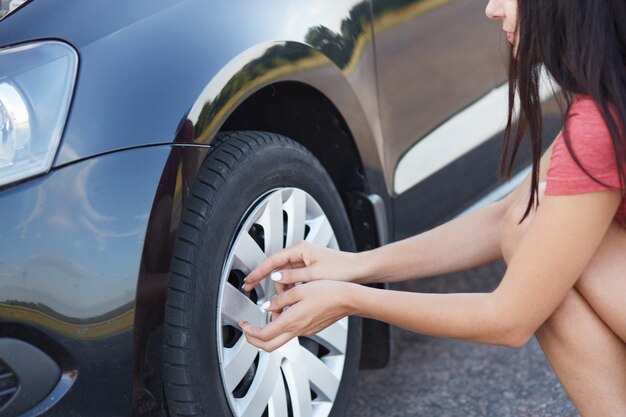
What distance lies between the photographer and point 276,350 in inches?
78.1

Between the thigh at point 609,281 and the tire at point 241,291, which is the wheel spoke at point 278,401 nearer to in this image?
the tire at point 241,291

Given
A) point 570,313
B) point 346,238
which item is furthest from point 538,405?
point 570,313

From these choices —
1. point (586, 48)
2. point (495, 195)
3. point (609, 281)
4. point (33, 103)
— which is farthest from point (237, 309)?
point (495, 195)

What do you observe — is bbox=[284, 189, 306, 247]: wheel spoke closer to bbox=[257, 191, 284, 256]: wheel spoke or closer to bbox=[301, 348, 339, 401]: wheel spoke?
bbox=[257, 191, 284, 256]: wheel spoke

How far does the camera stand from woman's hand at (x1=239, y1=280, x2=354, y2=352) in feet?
5.81

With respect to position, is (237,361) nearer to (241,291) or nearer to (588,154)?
(241,291)

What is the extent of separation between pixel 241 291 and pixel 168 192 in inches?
12.4

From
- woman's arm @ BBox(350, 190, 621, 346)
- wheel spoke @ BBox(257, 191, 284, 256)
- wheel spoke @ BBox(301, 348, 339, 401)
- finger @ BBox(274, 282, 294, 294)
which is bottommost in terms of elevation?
woman's arm @ BBox(350, 190, 621, 346)

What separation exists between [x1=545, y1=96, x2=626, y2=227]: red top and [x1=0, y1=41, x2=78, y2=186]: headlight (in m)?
0.76

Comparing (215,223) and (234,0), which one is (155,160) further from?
(234,0)

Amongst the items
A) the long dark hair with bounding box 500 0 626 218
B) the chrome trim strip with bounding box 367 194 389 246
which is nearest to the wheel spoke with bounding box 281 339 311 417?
the chrome trim strip with bounding box 367 194 389 246

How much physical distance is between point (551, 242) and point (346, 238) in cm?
73

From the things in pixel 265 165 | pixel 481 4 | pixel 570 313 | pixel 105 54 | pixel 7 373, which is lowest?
pixel 570 313

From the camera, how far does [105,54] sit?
5.51 feet
